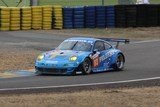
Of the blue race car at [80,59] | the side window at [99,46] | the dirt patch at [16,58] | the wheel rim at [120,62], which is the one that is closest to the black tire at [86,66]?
the blue race car at [80,59]

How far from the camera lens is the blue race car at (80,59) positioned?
20422 millimetres

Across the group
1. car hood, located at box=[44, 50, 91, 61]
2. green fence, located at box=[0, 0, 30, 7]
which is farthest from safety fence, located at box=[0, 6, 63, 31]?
car hood, located at box=[44, 50, 91, 61]

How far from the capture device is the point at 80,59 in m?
20.7

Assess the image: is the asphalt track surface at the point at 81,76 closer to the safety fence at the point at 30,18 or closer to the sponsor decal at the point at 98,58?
the sponsor decal at the point at 98,58

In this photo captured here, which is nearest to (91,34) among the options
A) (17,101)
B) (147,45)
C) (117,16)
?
(117,16)

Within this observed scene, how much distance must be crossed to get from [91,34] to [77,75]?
1743 centimetres

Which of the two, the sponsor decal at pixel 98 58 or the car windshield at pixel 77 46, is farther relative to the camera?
the car windshield at pixel 77 46

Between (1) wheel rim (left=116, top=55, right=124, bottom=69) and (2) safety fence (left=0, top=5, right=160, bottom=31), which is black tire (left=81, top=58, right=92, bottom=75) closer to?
(1) wheel rim (left=116, top=55, right=124, bottom=69)

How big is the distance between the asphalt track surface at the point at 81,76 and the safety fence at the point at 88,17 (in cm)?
121

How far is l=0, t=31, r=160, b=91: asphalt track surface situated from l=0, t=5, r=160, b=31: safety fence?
47.8 inches

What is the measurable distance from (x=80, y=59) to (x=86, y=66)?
37cm

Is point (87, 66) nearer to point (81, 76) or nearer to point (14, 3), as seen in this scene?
point (81, 76)

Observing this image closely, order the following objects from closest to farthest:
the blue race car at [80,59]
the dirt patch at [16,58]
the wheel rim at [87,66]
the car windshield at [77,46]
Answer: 1. the blue race car at [80,59]
2. the wheel rim at [87,66]
3. the car windshield at [77,46]
4. the dirt patch at [16,58]

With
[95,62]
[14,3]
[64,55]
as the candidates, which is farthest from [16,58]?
[14,3]
